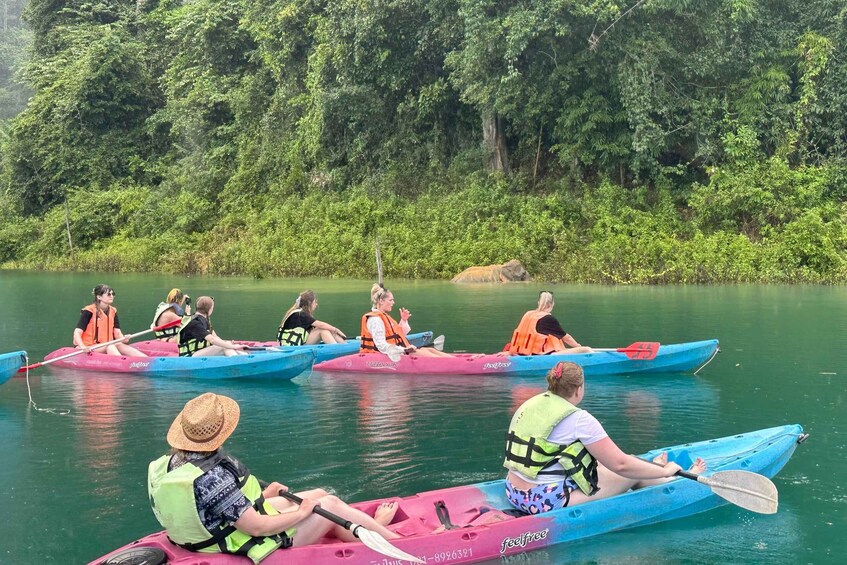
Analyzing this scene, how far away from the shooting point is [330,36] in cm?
3009

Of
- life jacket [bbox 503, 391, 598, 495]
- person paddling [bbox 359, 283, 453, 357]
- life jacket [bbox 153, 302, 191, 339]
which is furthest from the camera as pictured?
life jacket [bbox 153, 302, 191, 339]

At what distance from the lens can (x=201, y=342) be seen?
12023 mm

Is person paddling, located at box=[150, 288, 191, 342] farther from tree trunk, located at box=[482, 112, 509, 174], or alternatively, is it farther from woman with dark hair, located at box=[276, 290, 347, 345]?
tree trunk, located at box=[482, 112, 509, 174]

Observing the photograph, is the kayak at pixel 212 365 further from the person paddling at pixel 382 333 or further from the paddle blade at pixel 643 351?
the paddle blade at pixel 643 351

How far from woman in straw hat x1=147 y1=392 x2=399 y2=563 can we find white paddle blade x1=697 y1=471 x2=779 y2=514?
250 centimetres

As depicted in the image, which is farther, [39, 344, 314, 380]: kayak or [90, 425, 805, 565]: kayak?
[39, 344, 314, 380]: kayak

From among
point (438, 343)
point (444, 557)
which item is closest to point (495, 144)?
point (438, 343)

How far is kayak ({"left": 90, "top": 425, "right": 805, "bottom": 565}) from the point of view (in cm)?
487

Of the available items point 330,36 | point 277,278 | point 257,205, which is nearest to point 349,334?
point 277,278

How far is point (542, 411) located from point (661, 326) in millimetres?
10277

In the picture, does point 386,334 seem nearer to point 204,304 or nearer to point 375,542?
point 204,304

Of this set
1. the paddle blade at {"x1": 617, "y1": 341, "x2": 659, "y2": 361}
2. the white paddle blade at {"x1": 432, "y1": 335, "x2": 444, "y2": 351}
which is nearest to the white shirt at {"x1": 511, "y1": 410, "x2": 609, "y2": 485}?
the paddle blade at {"x1": 617, "y1": 341, "x2": 659, "y2": 361}

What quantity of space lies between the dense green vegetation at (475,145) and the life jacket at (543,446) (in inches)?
738

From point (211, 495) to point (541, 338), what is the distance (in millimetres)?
7267
